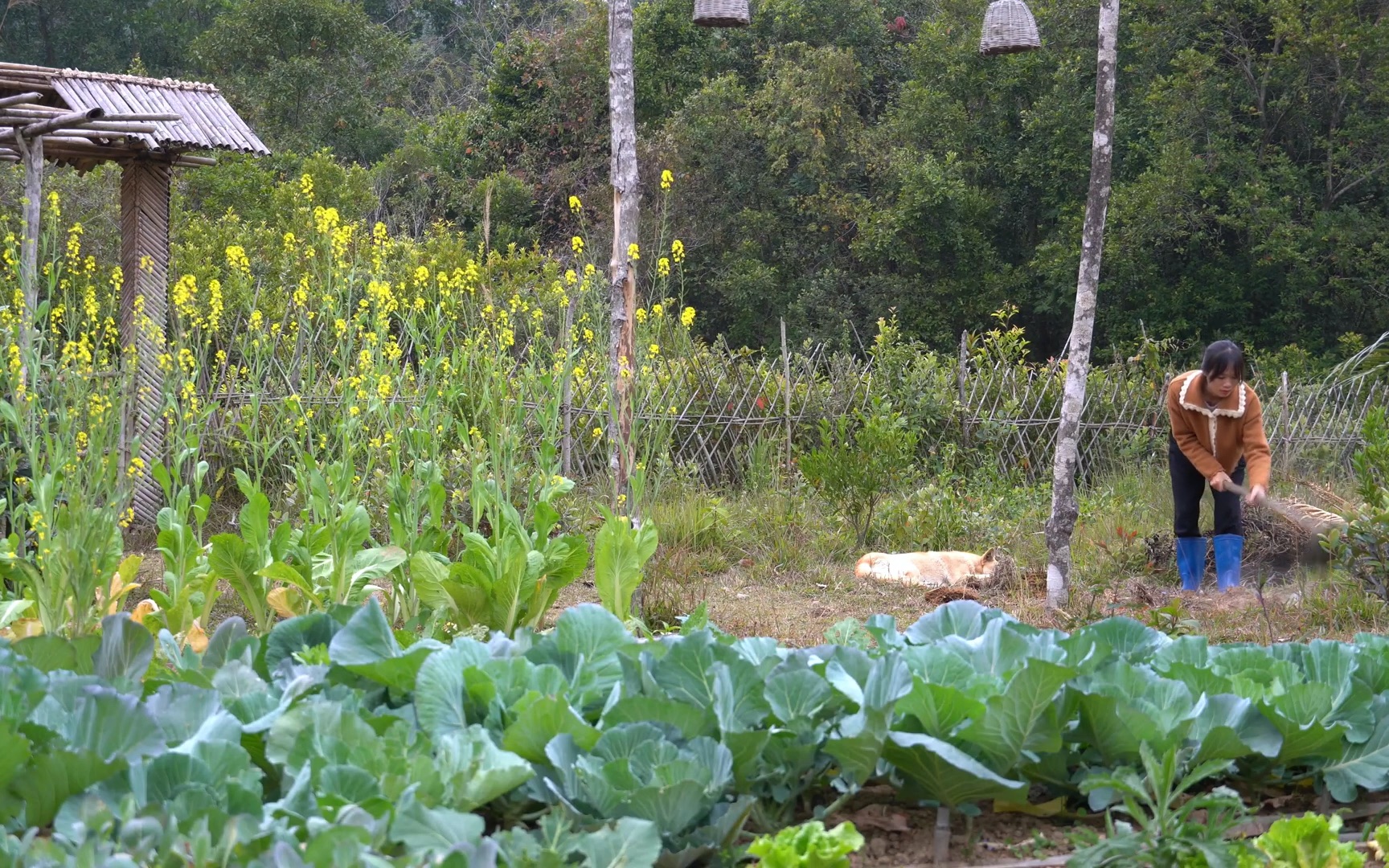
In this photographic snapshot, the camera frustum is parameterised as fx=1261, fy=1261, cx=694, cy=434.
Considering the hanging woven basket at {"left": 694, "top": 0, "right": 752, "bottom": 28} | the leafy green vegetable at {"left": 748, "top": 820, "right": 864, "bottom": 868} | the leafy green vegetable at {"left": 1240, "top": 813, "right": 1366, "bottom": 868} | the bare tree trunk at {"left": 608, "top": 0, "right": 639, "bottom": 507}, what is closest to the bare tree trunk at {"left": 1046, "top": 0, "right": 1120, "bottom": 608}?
the hanging woven basket at {"left": 694, "top": 0, "right": 752, "bottom": 28}

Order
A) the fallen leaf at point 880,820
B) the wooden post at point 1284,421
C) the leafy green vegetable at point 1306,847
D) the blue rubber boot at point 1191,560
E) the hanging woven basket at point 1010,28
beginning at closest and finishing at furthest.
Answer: the leafy green vegetable at point 1306,847 < the fallen leaf at point 880,820 < the blue rubber boot at point 1191,560 < the hanging woven basket at point 1010,28 < the wooden post at point 1284,421

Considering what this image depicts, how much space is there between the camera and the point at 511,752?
2.05 m

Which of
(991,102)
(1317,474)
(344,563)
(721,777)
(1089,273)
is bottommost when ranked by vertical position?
(1317,474)

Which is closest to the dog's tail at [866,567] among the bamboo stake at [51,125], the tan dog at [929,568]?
the tan dog at [929,568]

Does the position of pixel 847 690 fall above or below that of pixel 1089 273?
below

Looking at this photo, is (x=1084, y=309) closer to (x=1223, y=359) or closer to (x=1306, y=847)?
(x=1223, y=359)

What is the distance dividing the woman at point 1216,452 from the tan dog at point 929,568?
3.11 feet

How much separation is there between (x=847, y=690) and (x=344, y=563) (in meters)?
2.78

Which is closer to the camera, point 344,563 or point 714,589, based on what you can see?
point 344,563

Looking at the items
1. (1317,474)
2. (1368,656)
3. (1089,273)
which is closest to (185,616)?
(1368,656)

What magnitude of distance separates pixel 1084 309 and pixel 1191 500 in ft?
3.64

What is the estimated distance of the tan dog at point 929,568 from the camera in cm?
622

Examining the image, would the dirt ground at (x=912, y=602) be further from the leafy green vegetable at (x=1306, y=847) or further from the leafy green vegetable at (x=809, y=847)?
the leafy green vegetable at (x=809, y=847)

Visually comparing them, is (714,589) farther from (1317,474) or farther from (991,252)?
(991,252)
